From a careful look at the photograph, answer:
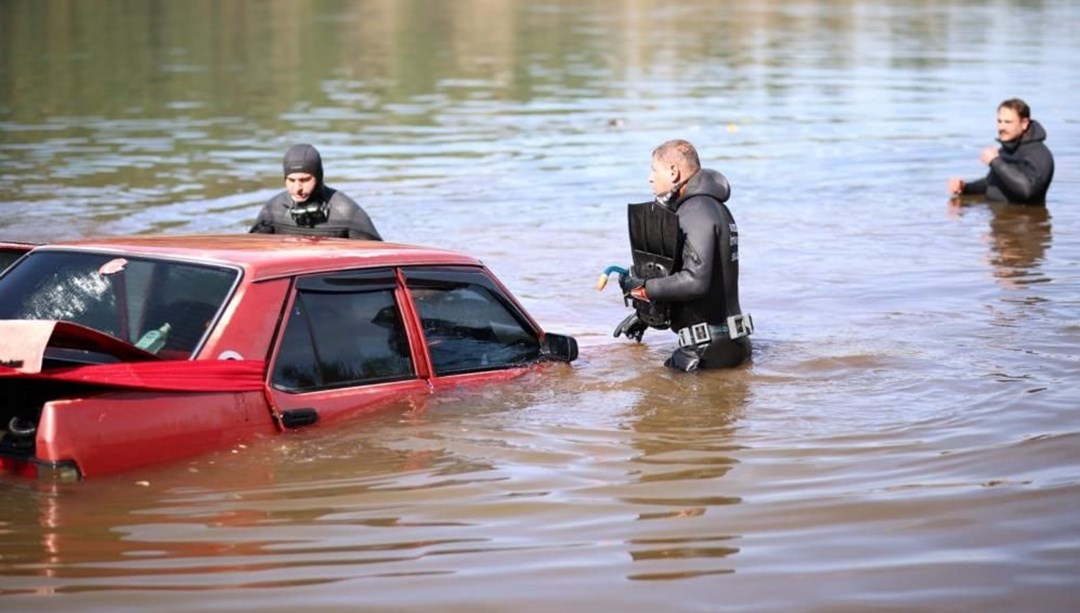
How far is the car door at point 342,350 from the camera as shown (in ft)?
23.8

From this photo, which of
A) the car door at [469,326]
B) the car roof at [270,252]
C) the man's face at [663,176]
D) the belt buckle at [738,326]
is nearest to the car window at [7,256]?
the car roof at [270,252]

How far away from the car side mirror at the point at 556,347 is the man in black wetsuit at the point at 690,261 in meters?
0.90

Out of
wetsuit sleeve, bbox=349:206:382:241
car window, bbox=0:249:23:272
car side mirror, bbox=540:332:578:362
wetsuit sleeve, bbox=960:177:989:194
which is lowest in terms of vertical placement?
wetsuit sleeve, bbox=960:177:989:194

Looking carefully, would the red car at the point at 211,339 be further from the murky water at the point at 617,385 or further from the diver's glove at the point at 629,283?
the diver's glove at the point at 629,283

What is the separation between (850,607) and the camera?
19.6 feet

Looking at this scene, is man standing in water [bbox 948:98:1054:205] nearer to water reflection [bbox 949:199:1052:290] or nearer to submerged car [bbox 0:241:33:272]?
water reflection [bbox 949:199:1052:290]

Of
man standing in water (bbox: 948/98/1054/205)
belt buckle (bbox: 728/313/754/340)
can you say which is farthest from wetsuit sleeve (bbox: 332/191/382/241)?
man standing in water (bbox: 948/98/1054/205)

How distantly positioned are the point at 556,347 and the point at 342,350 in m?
1.60

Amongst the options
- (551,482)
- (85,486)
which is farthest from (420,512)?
(85,486)

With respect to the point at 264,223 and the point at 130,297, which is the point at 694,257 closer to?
the point at 264,223

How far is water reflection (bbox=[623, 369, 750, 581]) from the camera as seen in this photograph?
21.7 ft

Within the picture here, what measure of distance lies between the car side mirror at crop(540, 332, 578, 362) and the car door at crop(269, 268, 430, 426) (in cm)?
101

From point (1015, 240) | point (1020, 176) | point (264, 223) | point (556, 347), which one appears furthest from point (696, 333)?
Result: point (1020, 176)

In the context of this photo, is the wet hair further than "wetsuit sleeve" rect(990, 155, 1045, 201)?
No
